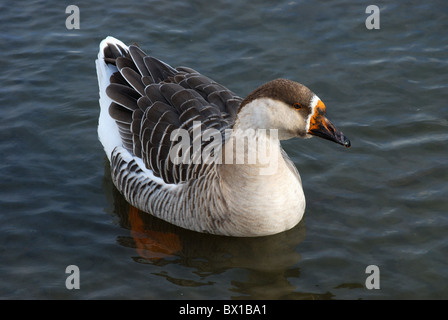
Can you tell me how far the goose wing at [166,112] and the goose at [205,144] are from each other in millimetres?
12

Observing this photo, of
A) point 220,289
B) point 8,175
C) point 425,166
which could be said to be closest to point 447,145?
point 425,166

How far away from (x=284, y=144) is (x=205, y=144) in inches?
82.6

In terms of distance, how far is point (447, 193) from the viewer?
8.44 metres

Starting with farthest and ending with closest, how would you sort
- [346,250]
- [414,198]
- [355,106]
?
[355,106] → [414,198] → [346,250]

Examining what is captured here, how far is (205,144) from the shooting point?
26.0 ft

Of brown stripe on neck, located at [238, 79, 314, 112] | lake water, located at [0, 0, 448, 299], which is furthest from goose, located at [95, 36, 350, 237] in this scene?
lake water, located at [0, 0, 448, 299]

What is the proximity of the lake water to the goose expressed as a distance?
0.45 m

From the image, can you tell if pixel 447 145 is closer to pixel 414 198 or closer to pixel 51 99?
pixel 414 198

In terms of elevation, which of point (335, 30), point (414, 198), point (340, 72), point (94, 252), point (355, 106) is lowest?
point (94, 252)

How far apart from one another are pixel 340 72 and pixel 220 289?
480 centimetres

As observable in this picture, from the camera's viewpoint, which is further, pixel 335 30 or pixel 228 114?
pixel 335 30

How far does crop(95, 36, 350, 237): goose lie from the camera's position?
7.11 meters

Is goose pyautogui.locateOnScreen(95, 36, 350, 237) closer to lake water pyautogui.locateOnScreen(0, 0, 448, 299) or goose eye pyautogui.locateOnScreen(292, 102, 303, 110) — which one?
goose eye pyautogui.locateOnScreen(292, 102, 303, 110)

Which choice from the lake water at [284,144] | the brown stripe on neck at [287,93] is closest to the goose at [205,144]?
the brown stripe on neck at [287,93]
